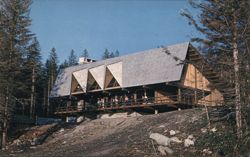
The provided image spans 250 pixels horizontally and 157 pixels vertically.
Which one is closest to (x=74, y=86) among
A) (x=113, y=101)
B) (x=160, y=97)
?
(x=113, y=101)

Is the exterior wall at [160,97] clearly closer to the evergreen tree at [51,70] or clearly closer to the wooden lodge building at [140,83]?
the wooden lodge building at [140,83]

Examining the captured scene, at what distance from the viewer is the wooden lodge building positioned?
39969 millimetres

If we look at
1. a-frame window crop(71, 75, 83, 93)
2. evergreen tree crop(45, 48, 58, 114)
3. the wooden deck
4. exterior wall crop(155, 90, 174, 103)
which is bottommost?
the wooden deck

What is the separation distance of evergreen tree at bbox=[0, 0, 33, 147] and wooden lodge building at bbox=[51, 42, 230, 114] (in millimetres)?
12970

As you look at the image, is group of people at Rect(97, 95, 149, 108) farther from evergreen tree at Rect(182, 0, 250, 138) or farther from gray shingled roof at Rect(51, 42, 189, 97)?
evergreen tree at Rect(182, 0, 250, 138)

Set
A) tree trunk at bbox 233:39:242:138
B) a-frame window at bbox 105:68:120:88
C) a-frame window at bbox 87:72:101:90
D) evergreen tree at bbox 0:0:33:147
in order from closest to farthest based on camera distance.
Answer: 1. tree trunk at bbox 233:39:242:138
2. evergreen tree at bbox 0:0:33:147
3. a-frame window at bbox 105:68:120:88
4. a-frame window at bbox 87:72:101:90

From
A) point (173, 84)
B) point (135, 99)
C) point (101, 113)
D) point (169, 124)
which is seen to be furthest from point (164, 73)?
point (169, 124)

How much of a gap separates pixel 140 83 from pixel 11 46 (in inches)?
560

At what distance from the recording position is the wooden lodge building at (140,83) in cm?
3997

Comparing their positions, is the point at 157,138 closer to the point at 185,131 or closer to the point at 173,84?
the point at 185,131

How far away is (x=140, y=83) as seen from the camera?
1642 inches

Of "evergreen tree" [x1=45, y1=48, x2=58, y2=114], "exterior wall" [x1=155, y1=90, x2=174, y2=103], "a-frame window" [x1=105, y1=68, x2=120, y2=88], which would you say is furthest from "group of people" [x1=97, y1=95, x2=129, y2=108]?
"evergreen tree" [x1=45, y1=48, x2=58, y2=114]

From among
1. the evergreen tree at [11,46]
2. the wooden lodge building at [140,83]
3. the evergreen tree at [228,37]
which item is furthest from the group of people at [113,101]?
the evergreen tree at [228,37]

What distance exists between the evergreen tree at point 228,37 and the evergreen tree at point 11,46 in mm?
19054
